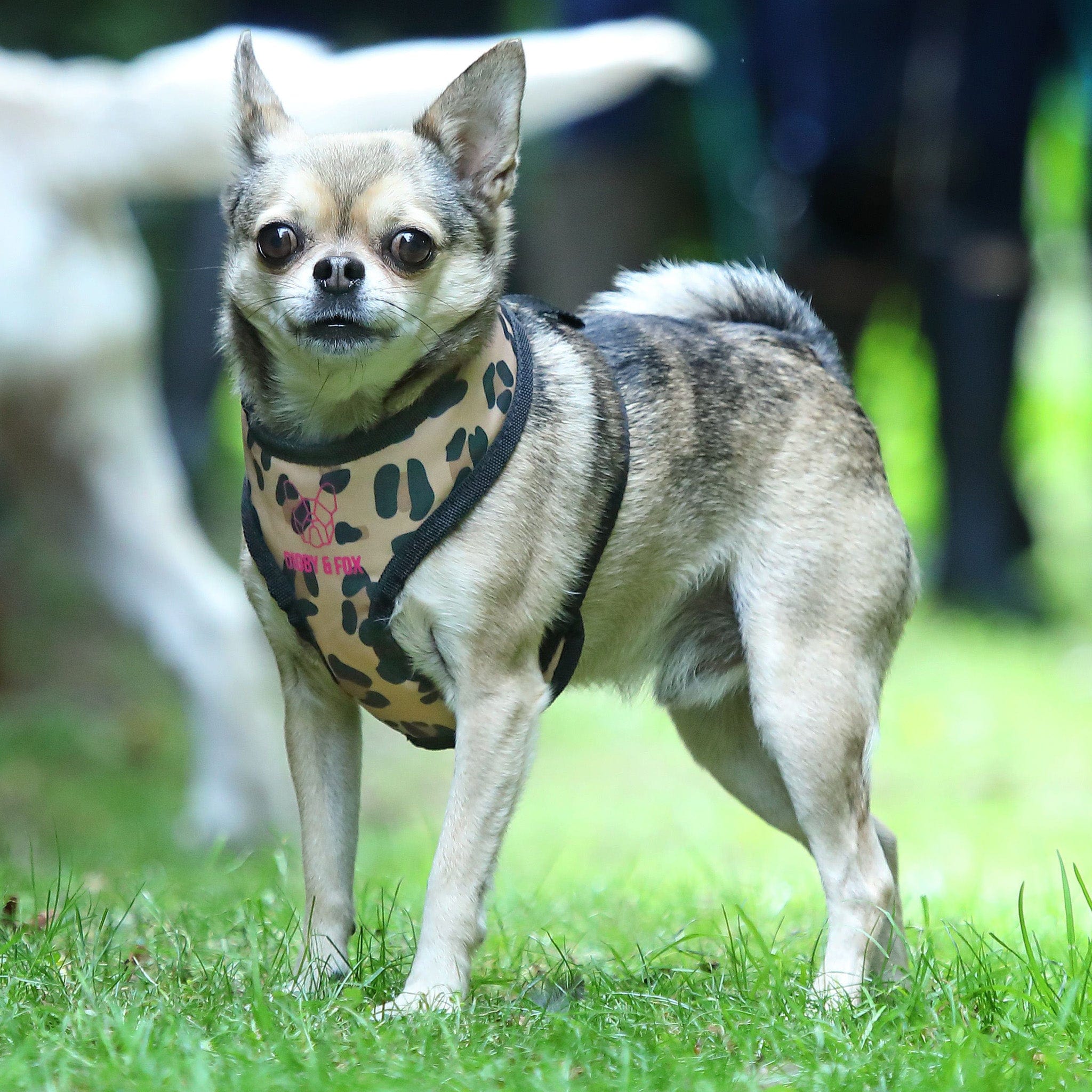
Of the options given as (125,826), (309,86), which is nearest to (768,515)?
(309,86)

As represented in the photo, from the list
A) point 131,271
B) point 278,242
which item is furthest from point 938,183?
point 278,242

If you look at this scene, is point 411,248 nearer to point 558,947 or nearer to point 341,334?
point 341,334

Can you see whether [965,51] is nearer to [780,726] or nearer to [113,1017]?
[780,726]

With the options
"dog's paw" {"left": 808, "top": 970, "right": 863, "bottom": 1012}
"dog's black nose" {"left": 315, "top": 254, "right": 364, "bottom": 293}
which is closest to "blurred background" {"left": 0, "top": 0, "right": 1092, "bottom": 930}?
"dog's paw" {"left": 808, "top": 970, "right": 863, "bottom": 1012}

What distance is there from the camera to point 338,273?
2.77 meters

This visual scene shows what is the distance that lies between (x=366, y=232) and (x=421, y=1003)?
1.44 metres

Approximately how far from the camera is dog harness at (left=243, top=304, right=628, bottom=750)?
2.88 m

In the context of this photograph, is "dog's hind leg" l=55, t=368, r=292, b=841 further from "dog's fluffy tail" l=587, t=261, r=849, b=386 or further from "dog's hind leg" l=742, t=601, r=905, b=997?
"dog's hind leg" l=742, t=601, r=905, b=997

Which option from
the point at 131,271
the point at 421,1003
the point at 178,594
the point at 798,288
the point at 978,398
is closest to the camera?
the point at 421,1003

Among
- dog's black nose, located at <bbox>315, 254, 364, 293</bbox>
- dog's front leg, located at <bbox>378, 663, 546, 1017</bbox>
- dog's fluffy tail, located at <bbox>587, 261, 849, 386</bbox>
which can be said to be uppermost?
dog's black nose, located at <bbox>315, 254, 364, 293</bbox>

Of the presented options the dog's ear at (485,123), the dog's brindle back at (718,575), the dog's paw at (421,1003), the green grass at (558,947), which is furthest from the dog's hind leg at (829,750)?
the dog's ear at (485,123)

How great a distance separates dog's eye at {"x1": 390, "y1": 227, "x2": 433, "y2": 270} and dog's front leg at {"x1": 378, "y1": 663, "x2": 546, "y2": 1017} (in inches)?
32.5

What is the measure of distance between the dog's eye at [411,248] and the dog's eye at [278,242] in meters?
0.19

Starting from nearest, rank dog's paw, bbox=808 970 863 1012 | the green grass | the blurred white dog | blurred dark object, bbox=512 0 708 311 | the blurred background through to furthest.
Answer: the green grass, dog's paw, bbox=808 970 863 1012, the blurred white dog, the blurred background, blurred dark object, bbox=512 0 708 311
